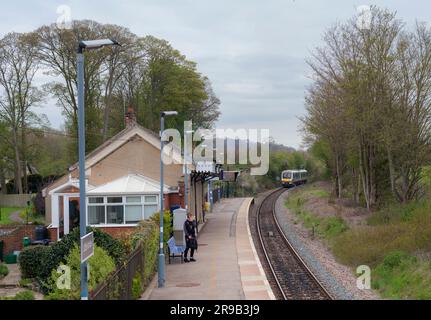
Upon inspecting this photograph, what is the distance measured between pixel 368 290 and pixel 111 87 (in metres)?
30.1

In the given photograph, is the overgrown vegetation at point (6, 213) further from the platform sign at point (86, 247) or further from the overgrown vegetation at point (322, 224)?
the platform sign at point (86, 247)

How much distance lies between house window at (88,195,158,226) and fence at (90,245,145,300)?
11042 mm

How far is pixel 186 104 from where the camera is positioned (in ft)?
172

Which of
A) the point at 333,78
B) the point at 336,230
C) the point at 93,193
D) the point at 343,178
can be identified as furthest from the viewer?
the point at 343,178

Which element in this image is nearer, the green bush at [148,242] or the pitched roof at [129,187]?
the green bush at [148,242]

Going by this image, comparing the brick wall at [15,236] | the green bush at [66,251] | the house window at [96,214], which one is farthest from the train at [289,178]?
the green bush at [66,251]

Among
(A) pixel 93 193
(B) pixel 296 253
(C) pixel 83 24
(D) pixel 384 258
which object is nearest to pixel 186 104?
(C) pixel 83 24

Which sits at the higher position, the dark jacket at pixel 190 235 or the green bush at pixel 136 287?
the dark jacket at pixel 190 235

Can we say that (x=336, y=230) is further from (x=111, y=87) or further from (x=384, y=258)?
(x=111, y=87)

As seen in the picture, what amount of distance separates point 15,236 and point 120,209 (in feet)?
20.0

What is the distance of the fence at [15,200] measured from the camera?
50.8 meters

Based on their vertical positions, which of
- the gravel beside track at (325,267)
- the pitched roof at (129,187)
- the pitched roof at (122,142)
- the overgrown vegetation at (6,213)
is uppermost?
the pitched roof at (122,142)

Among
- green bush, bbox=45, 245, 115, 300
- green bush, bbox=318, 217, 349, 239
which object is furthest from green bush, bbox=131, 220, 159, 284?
green bush, bbox=318, 217, 349, 239

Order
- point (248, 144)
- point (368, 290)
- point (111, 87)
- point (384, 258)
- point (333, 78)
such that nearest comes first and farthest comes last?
point (368, 290), point (384, 258), point (333, 78), point (111, 87), point (248, 144)
